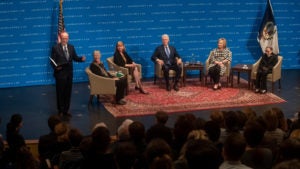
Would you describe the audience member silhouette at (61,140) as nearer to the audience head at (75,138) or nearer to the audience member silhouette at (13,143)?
the audience head at (75,138)

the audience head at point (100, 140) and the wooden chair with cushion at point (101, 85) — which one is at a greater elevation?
the audience head at point (100, 140)

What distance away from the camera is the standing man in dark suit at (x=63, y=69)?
958 cm

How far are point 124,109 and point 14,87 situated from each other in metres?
3.25

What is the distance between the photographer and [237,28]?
13.3m

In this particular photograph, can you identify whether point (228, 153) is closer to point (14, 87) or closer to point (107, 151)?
point (107, 151)

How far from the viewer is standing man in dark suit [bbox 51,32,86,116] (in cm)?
958

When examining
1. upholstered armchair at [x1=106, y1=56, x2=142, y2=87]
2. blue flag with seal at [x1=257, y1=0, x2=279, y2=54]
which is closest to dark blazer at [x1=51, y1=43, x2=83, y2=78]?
upholstered armchair at [x1=106, y1=56, x2=142, y2=87]

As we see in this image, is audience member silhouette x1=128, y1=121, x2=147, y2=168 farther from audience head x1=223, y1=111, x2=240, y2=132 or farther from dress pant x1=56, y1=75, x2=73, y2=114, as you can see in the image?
dress pant x1=56, y1=75, x2=73, y2=114

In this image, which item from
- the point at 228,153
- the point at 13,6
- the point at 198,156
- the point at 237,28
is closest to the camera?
the point at 198,156

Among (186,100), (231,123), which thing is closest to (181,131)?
(231,123)

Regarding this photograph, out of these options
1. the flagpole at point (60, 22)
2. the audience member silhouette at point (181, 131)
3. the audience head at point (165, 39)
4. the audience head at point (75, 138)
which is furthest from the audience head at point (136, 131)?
the audience head at point (165, 39)

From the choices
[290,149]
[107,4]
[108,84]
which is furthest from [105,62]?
[290,149]

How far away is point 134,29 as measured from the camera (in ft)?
41.1

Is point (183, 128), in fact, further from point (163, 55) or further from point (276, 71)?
point (276, 71)
